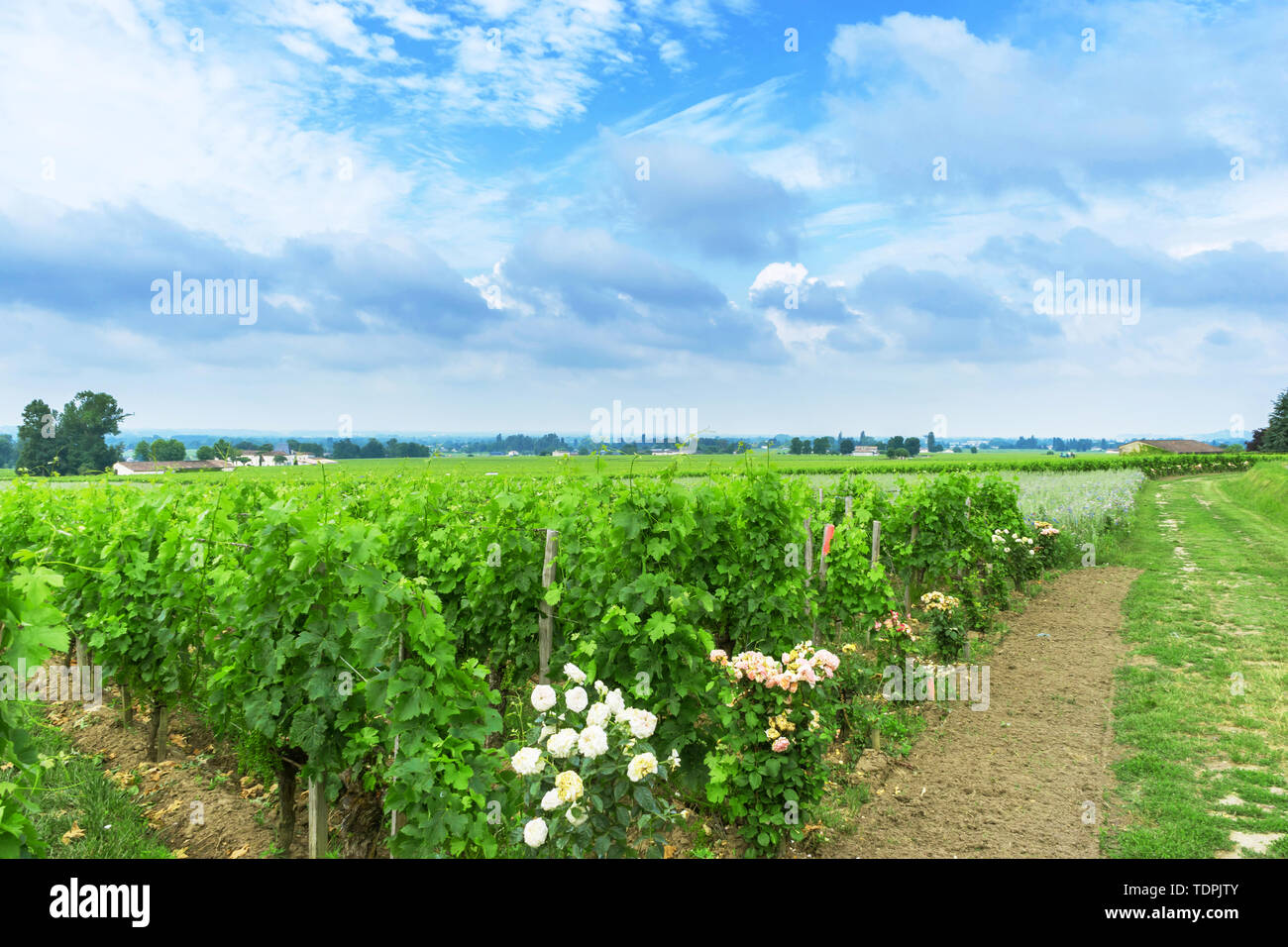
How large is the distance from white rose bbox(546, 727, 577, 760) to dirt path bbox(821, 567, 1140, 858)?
2.20m

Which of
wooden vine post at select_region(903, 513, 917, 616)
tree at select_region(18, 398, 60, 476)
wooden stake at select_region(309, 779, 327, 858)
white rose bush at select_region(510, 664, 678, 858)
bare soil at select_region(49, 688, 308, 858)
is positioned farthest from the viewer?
tree at select_region(18, 398, 60, 476)

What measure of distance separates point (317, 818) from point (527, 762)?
1.73 meters

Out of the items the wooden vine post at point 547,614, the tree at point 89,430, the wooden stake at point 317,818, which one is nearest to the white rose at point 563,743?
the wooden stake at point 317,818

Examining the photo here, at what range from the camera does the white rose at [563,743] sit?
342 cm

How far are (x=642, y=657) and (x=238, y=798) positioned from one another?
3417mm

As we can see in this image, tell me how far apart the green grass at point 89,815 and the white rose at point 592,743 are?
127 inches

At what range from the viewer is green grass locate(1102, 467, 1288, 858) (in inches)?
188

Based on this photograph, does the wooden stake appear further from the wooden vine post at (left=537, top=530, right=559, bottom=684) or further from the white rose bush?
the wooden vine post at (left=537, top=530, right=559, bottom=684)

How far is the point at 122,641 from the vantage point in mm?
5746

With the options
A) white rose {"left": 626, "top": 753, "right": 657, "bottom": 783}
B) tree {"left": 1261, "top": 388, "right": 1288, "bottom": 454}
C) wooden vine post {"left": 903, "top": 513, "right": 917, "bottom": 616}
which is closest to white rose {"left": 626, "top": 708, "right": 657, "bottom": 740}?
white rose {"left": 626, "top": 753, "right": 657, "bottom": 783}

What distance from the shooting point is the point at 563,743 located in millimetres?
3420

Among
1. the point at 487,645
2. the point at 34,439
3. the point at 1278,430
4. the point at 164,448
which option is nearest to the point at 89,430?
the point at 34,439

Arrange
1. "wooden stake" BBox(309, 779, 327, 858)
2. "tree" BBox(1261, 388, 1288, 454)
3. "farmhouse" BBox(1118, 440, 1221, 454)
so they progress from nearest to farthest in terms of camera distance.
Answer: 1. "wooden stake" BBox(309, 779, 327, 858)
2. "tree" BBox(1261, 388, 1288, 454)
3. "farmhouse" BBox(1118, 440, 1221, 454)

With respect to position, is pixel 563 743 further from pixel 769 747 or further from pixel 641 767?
pixel 769 747
